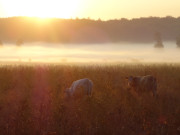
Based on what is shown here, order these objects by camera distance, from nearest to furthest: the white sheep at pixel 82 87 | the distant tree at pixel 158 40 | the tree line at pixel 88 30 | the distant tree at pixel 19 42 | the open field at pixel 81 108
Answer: the open field at pixel 81 108 → the white sheep at pixel 82 87 → the distant tree at pixel 158 40 → the distant tree at pixel 19 42 → the tree line at pixel 88 30

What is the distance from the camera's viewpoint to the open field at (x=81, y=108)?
30.4 ft

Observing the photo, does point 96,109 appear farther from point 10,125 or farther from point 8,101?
point 8,101

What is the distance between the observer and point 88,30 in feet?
277

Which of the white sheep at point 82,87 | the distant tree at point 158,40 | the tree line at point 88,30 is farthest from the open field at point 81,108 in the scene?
the tree line at point 88,30

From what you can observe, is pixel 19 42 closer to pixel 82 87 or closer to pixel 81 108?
pixel 82 87

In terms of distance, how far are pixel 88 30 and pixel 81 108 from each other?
73.2 metres

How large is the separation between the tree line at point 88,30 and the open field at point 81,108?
5673cm

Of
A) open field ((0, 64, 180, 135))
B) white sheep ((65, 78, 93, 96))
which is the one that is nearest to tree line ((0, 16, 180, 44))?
open field ((0, 64, 180, 135))

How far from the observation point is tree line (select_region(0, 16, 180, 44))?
7831 cm

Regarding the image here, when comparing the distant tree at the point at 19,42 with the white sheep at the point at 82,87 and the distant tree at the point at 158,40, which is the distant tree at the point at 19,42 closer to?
the distant tree at the point at 158,40

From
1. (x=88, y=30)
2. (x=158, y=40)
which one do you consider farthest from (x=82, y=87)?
(x=88, y=30)

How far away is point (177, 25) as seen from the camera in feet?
275

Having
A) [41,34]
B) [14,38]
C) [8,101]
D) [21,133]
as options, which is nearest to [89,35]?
[41,34]

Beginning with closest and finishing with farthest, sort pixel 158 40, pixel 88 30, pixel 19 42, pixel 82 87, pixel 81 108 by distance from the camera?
pixel 81 108 → pixel 82 87 → pixel 19 42 → pixel 158 40 → pixel 88 30
